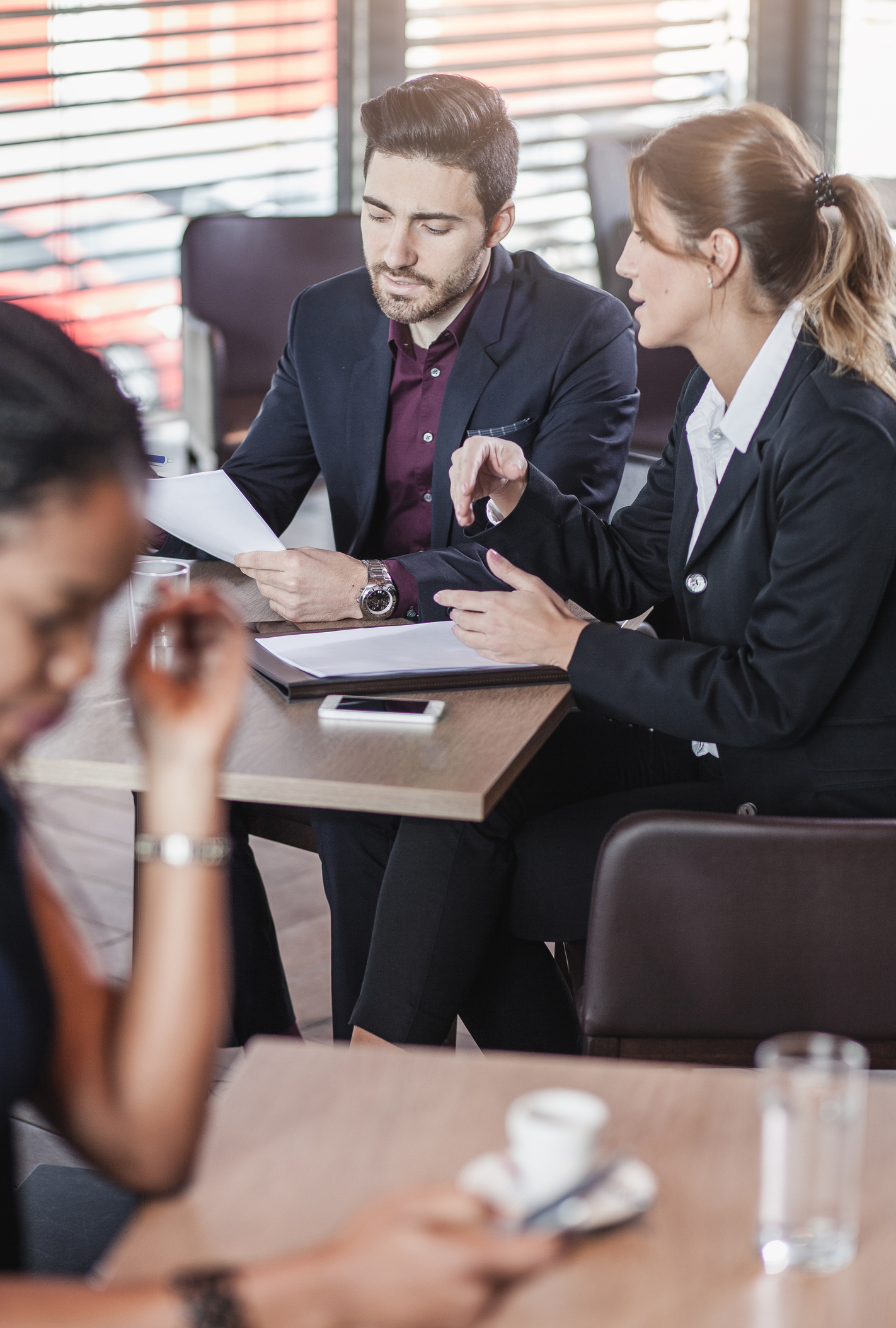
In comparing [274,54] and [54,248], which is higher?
[274,54]

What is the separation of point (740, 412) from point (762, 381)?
5 cm

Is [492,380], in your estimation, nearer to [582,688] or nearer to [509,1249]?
[582,688]

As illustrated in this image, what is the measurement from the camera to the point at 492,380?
7.61 feet

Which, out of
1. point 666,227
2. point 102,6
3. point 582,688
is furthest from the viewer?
point 102,6

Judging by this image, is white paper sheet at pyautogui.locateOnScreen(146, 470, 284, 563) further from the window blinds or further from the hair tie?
the window blinds

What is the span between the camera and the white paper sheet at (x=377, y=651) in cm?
166

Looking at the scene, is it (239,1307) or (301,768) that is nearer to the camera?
(239,1307)

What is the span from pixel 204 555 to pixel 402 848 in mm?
654

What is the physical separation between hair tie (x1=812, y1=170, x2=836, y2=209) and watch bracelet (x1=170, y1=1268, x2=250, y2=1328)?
147 cm

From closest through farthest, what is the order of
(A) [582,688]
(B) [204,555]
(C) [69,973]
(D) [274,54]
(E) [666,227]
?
(C) [69,973] < (A) [582,688] < (E) [666,227] < (B) [204,555] < (D) [274,54]

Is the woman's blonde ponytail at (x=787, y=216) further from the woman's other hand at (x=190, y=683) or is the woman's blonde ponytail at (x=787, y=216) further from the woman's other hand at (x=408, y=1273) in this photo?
the woman's other hand at (x=408, y=1273)

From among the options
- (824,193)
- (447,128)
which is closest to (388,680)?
(824,193)

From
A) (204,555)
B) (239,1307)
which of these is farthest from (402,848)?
(239,1307)

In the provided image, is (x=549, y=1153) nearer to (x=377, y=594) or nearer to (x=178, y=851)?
(x=178, y=851)
